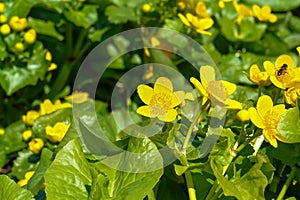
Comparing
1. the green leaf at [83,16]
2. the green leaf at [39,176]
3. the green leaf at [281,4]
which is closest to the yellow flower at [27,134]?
the green leaf at [39,176]

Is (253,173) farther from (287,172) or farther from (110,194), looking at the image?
(287,172)

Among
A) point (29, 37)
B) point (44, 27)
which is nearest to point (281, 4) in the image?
point (44, 27)

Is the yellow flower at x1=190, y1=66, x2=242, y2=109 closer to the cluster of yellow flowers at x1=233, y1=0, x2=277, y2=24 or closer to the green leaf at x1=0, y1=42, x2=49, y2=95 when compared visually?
the green leaf at x1=0, y1=42, x2=49, y2=95

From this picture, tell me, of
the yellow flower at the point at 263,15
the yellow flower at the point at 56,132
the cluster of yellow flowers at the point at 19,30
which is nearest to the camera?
the yellow flower at the point at 56,132

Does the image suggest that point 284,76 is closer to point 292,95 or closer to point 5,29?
point 292,95

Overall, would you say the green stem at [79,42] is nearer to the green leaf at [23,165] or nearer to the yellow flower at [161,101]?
the green leaf at [23,165]

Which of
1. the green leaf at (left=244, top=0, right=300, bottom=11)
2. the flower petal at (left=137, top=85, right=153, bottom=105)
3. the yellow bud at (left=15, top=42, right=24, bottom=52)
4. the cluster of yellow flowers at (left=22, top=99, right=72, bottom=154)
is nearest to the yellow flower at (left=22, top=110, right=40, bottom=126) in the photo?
the cluster of yellow flowers at (left=22, top=99, right=72, bottom=154)
